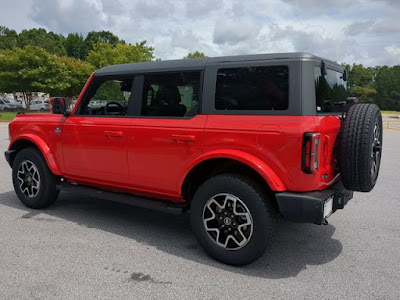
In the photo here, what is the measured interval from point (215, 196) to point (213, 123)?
679 millimetres

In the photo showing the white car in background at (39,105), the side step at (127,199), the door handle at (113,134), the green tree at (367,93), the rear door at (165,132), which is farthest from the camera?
the green tree at (367,93)

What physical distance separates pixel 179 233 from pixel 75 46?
99.2 meters

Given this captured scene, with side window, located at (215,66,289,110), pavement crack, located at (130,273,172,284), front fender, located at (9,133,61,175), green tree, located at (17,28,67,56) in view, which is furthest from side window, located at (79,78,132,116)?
green tree, located at (17,28,67,56)

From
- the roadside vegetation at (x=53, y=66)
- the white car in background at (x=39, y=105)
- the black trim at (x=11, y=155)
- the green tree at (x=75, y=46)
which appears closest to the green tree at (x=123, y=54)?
the roadside vegetation at (x=53, y=66)

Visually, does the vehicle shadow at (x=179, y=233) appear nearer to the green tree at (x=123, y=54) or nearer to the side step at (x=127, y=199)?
the side step at (x=127, y=199)

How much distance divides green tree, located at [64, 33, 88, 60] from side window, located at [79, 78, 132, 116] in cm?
9451

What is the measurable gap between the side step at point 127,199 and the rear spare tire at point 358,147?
161cm

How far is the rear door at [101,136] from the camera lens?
13.3 feet

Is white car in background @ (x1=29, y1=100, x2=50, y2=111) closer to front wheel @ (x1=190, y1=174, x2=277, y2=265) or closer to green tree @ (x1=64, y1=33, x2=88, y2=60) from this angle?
front wheel @ (x1=190, y1=174, x2=277, y2=265)

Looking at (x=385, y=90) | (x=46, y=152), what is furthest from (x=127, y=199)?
(x=385, y=90)

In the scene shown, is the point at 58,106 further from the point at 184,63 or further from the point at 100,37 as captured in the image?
the point at 100,37

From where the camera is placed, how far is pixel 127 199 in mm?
4062

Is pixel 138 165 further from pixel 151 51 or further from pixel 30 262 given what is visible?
pixel 151 51

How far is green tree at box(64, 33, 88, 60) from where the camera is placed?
93.7 meters
